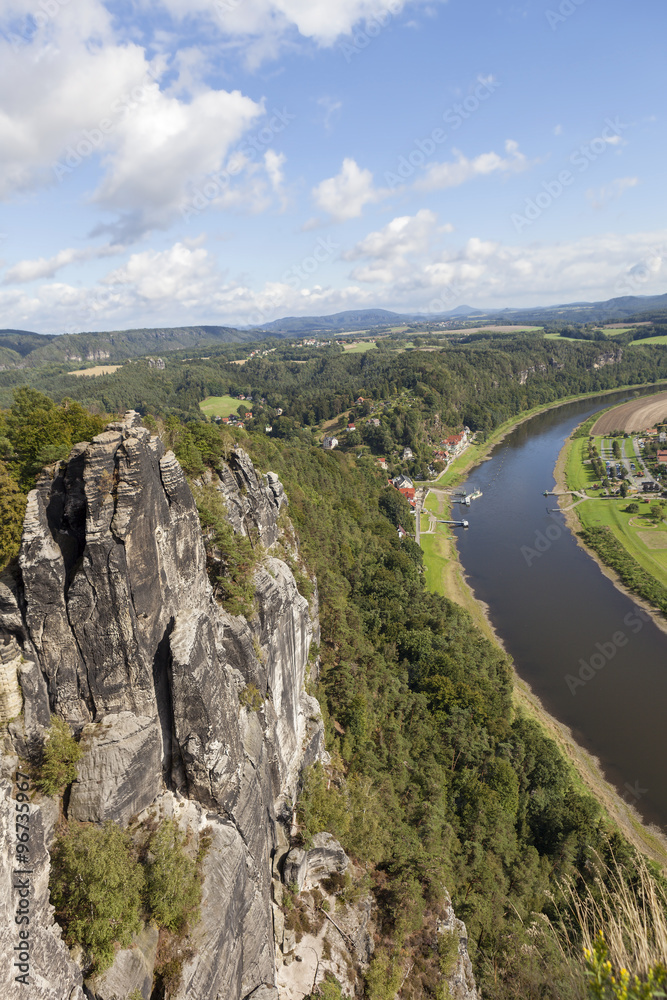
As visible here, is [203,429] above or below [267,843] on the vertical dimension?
above

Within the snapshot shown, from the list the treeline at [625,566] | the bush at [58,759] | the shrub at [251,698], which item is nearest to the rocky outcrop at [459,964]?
the shrub at [251,698]

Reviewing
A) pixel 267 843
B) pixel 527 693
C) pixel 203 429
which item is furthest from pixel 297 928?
pixel 527 693

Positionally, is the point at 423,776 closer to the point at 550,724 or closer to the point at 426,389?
the point at 550,724

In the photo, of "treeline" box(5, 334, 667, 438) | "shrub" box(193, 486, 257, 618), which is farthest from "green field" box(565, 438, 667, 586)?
"shrub" box(193, 486, 257, 618)

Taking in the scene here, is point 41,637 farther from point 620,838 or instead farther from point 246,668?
point 620,838

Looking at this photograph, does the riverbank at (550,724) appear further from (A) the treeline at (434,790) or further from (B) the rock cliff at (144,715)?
(B) the rock cliff at (144,715)

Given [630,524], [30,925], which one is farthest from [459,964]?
[630,524]

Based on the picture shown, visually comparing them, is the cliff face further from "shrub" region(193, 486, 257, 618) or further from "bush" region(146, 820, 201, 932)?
"shrub" region(193, 486, 257, 618)
